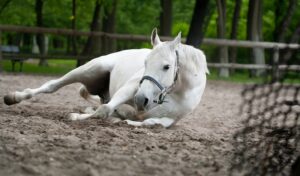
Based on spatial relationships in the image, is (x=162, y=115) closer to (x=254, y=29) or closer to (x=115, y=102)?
(x=115, y=102)

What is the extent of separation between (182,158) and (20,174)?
1319 millimetres

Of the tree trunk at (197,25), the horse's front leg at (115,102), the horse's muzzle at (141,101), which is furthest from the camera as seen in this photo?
the tree trunk at (197,25)

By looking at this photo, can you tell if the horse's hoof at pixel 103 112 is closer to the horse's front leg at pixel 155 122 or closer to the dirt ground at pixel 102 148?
the dirt ground at pixel 102 148

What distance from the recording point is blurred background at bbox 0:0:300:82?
727 inches

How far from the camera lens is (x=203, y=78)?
6242mm

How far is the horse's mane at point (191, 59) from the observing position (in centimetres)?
583

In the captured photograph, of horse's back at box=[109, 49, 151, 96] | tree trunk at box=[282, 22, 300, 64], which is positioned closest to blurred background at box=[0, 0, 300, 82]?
horse's back at box=[109, 49, 151, 96]

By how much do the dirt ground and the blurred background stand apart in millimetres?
6494

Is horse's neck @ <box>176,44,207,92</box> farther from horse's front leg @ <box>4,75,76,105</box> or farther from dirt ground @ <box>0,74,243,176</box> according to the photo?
horse's front leg @ <box>4,75,76,105</box>

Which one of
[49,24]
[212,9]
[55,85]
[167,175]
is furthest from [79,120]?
[49,24]

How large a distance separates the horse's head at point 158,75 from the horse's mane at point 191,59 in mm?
130

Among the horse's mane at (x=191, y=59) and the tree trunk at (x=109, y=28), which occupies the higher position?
the horse's mane at (x=191, y=59)

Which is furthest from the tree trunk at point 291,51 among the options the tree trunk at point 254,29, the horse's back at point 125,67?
the tree trunk at point 254,29

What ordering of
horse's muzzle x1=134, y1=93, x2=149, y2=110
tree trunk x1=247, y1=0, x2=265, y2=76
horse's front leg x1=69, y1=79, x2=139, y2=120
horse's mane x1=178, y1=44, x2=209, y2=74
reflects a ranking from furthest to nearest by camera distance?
tree trunk x1=247, y1=0, x2=265, y2=76 → horse's mane x1=178, y1=44, x2=209, y2=74 → horse's front leg x1=69, y1=79, x2=139, y2=120 → horse's muzzle x1=134, y1=93, x2=149, y2=110
